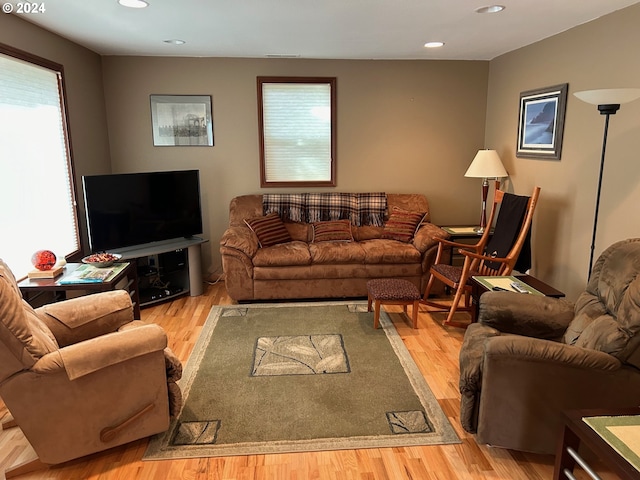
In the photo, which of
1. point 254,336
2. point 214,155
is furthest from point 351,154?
point 254,336

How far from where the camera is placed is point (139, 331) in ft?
7.12

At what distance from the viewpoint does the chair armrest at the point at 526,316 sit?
2555 millimetres

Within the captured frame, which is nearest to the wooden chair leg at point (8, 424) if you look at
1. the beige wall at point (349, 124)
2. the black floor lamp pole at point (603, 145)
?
the beige wall at point (349, 124)

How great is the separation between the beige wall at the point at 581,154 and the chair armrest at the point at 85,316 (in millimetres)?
3290

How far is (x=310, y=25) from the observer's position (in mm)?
3410

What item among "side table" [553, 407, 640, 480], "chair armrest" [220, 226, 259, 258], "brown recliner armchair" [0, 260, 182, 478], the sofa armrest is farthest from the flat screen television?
"side table" [553, 407, 640, 480]

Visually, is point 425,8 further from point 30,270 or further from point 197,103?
point 30,270

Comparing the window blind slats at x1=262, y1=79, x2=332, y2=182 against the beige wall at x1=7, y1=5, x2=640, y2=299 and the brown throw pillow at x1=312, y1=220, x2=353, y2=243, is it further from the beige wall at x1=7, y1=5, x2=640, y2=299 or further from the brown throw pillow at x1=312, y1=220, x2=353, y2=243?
the brown throw pillow at x1=312, y1=220, x2=353, y2=243

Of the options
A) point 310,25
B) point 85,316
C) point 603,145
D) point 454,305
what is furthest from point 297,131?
point 85,316

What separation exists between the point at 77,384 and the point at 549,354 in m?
2.16

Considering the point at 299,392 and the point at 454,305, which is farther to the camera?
the point at 454,305

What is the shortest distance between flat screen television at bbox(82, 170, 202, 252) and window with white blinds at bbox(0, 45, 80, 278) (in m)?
0.24

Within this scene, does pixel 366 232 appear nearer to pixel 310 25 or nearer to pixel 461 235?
pixel 461 235

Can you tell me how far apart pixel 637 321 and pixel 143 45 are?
4336mm
